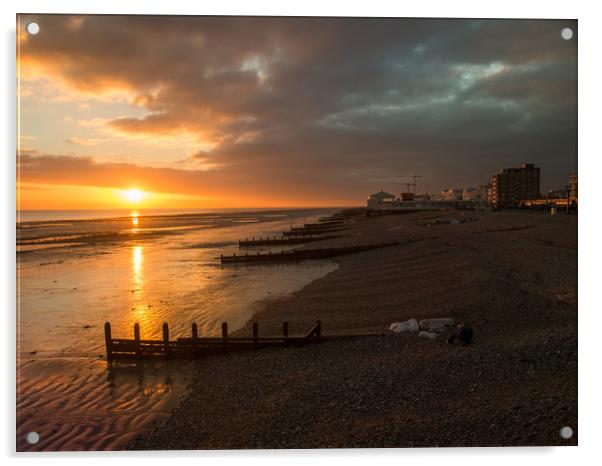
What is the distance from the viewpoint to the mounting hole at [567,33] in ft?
22.3

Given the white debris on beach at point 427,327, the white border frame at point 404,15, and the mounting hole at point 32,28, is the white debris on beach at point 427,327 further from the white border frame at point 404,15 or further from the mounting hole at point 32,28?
the mounting hole at point 32,28

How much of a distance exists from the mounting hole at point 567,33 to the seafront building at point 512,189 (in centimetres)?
7610

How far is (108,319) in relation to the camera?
43.6 ft

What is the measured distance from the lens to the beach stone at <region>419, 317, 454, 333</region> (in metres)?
8.92

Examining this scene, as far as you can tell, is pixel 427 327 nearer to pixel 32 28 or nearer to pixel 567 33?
pixel 567 33

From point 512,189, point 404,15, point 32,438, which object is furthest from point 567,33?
point 512,189

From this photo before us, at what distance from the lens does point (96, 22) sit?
6.97 m

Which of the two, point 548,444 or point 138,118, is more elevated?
point 138,118

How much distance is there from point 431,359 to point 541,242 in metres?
17.2

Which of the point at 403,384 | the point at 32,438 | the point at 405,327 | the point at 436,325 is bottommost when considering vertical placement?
the point at 32,438

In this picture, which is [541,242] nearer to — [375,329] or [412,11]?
[375,329]

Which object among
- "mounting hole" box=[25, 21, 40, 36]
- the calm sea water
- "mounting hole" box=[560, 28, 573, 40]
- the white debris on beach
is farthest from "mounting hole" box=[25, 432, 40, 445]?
"mounting hole" box=[560, 28, 573, 40]

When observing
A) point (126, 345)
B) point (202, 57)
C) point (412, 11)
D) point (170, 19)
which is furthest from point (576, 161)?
point (126, 345)

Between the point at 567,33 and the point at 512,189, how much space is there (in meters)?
95.0
